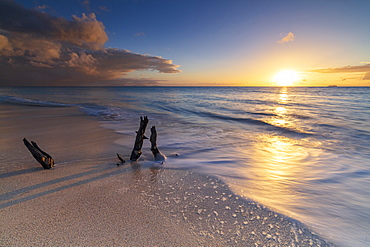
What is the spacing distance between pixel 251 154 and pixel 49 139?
7516mm

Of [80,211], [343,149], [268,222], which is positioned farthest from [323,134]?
[80,211]

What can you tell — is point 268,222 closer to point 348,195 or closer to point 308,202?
point 308,202

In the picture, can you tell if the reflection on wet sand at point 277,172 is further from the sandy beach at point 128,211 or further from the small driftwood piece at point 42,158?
the small driftwood piece at point 42,158

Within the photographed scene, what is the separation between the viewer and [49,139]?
6.98 m

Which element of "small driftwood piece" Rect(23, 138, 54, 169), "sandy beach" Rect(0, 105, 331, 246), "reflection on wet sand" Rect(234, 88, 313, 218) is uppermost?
"small driftwood piece" Rect(23, 138, 54, 169)

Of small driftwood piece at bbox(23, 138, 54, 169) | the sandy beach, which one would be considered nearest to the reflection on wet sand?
the sandy beach

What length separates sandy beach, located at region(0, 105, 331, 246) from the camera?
92.1 inches

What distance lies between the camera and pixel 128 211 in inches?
111

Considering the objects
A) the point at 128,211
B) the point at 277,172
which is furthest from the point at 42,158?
the point at 277,172

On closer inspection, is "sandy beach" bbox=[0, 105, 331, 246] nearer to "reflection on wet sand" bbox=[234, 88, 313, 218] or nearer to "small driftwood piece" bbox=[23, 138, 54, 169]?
"small driftwood piece" bbox=[23, 138, 54, 169]

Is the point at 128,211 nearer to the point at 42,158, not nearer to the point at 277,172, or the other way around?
the point at 42,158

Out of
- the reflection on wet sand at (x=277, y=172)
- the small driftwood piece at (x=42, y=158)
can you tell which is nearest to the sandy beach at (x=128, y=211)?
the small driftwood piece at (x=42, y=158)

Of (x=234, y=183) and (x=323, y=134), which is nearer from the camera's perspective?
(x=234, y=183)

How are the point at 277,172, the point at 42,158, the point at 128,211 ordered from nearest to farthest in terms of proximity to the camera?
the point at 128,211
the point at 42,158
the point at 277,172
